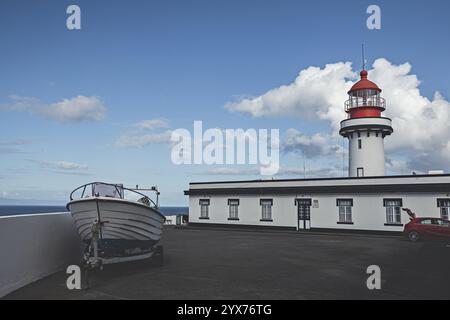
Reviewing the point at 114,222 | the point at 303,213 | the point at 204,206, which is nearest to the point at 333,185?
the point at 303,213

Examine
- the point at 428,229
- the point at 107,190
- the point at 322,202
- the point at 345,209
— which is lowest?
the point at 428,229

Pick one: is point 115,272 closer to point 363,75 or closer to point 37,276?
point 37,276

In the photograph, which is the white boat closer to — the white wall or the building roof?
the building roof

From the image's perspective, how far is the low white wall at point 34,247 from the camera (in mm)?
8891

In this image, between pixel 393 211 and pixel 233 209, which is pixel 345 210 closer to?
pixel 393 211

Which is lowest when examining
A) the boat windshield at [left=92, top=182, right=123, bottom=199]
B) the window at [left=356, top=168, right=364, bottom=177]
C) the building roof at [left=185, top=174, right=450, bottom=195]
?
the boat windshield at [left=92, top=182, right=123, bottom=199]

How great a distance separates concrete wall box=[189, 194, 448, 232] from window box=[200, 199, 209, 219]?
34 cm

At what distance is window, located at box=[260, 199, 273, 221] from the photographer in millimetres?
29606

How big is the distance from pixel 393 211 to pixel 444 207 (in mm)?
2903

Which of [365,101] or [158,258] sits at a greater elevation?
[365,101]

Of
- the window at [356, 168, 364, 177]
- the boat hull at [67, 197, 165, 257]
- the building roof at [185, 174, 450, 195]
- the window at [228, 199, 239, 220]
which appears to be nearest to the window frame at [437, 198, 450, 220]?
the building roof at [185, 174, 450, 195]

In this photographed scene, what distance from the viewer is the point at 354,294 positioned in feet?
29.1

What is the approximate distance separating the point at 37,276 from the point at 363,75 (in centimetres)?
2898

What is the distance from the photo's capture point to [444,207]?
75.7 feet
